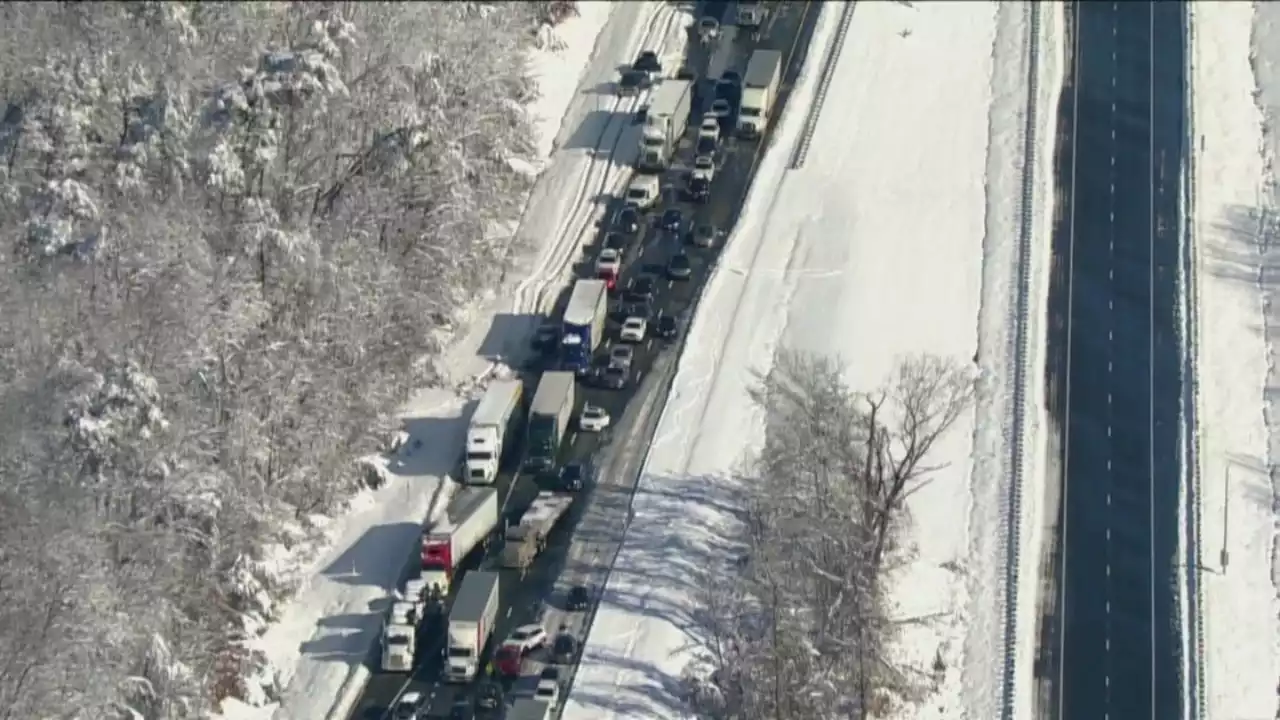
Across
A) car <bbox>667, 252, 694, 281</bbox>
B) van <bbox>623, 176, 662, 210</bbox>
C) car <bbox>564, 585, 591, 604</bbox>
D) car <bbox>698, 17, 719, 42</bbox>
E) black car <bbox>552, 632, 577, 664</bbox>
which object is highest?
car <bbox>698, 17, 719, 42</bbox>

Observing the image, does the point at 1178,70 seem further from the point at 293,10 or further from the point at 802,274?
the point at 293,10

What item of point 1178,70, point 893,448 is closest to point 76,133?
point 893,448

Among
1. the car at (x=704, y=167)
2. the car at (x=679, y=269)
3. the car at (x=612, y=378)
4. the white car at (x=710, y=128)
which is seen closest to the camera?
the car at (x=612, y=378)

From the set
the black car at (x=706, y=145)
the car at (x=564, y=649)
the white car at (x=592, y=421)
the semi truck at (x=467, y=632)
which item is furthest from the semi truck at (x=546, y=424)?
the black car at (x=706, y=145)

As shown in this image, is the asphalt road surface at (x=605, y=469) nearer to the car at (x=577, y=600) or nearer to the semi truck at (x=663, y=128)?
the car at (x=577, y=600)

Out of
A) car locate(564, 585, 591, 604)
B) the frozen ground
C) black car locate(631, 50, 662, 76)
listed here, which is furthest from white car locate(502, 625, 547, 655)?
black car locate(631, 50, 662, 76)

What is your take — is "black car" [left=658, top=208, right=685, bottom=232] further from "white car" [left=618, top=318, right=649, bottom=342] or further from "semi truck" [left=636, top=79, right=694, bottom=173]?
"white car" [left=618, top=318, right=649, bottom=342]
